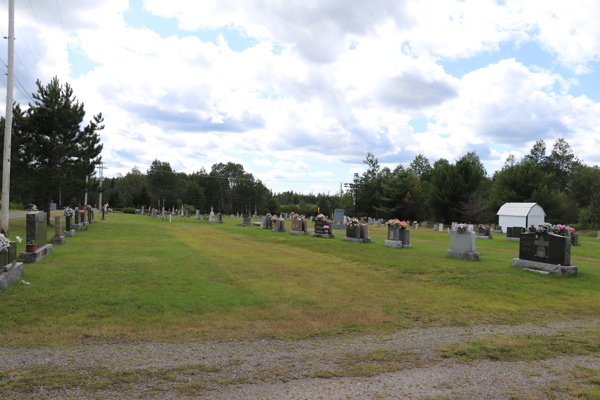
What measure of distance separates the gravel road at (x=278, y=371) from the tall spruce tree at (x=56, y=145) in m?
22.5

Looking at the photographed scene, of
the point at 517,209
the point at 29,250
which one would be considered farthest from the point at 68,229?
the point at 517,209

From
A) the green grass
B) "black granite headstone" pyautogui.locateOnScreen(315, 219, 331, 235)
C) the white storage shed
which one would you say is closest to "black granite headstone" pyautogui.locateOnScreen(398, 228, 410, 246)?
"black granite headstone" pyautogui.locateOnScreen(315, 219, 331, 235)

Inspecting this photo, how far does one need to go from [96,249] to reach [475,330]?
13.5 m

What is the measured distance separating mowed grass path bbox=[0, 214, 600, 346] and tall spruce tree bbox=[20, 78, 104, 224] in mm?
12040

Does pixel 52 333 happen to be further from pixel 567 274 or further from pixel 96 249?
pixel 567 274

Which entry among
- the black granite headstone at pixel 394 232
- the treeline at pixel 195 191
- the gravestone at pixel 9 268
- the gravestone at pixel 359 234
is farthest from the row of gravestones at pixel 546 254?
the treeline at pixel 195 191

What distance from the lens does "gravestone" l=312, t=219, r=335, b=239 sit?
24558mm

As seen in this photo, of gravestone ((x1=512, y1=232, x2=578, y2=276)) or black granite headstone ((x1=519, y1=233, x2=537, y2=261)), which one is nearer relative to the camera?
gravestone ((x1=512, y1=232, x2=578, y2=276))

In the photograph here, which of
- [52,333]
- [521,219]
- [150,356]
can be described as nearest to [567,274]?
[150,356]

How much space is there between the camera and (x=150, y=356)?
5.21m

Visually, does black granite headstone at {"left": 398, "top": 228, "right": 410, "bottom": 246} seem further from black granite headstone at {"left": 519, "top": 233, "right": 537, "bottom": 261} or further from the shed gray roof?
the shed gray roof

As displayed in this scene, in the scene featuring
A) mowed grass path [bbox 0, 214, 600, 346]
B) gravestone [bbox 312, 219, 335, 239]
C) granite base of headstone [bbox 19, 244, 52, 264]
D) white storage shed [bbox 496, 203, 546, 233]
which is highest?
white storage shed [bbox 496, 203, 546, 233]

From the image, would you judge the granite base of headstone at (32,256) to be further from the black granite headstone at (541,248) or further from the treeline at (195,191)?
the treeline at (195,191)

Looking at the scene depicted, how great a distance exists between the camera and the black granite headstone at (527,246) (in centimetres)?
1280
